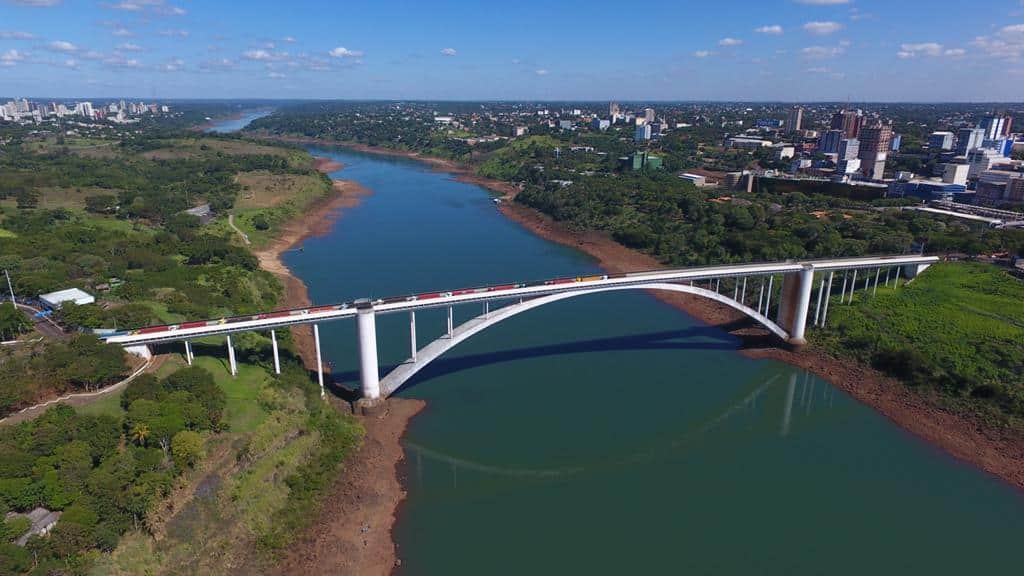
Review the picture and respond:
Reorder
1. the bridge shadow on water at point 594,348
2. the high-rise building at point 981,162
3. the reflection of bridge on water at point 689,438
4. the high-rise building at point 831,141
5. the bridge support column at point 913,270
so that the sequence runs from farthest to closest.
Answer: the high-rise building at point 831,141 → the high-rise building at point 981,162 → the bridge support column at point 913,270 → the bridge shadow on water at point 594,348 → the reflection of bridge on water at point 689,438

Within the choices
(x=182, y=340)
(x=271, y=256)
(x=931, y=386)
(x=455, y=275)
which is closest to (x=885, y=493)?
(x=931, y=386)

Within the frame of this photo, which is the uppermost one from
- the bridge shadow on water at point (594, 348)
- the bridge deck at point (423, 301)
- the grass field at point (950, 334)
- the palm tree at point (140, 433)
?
the bridge deck at point (423, 301)

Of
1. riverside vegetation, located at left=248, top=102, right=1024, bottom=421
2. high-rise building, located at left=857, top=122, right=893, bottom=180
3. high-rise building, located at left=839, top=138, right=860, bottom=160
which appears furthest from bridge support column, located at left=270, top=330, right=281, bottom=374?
high-rise building, located at left=839, top=138, right=860, bottom=160

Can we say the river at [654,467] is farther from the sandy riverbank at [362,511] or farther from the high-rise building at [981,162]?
the high-rise building at [981,162]

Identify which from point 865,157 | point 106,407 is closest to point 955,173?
point 865,157

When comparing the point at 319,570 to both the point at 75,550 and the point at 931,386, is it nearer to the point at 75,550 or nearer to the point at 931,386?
the point at 75,550

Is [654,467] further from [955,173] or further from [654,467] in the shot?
[955,173]

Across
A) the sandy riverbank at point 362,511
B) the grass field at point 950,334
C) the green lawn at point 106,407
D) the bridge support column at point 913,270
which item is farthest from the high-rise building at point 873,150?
the green lawn at point 106,407

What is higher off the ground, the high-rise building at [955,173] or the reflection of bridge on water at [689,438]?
the high-rise building at [955,173]
